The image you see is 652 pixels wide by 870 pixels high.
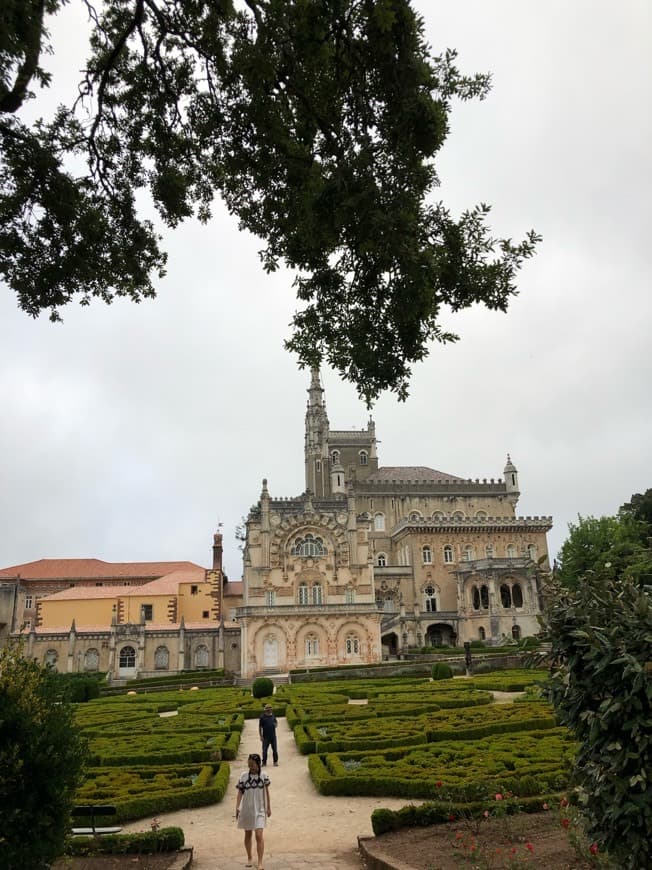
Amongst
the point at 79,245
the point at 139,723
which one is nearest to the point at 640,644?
the point at 79,245

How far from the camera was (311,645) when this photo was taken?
4803 centimetres

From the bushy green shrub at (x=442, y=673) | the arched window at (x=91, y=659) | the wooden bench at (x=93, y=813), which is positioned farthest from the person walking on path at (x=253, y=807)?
the arched window at (x=91, y=659)

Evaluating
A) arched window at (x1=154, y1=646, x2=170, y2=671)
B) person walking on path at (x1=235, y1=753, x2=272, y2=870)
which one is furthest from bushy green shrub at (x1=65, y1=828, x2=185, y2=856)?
arched window at (x1=154, y1=646, x2=170, y2=671)

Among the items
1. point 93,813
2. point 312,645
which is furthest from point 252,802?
point 312,645

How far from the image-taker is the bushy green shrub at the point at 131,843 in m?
8.41

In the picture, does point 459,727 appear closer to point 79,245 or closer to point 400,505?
point 79,245

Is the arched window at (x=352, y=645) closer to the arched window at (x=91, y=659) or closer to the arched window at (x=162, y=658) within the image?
the arched window at (x=162, y=658)

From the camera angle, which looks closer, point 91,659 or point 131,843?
point 131,843

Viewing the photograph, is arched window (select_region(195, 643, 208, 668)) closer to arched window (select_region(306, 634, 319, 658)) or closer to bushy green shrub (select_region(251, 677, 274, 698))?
arched window (select_region(306, 634, 319, 658))

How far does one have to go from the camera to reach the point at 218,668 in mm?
48062

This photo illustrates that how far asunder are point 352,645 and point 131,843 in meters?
41.1

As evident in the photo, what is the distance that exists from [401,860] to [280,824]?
335 cm

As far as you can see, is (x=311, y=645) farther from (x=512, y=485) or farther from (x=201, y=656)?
(x=512, y=485)

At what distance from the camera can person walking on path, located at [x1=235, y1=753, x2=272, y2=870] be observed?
860 cm
